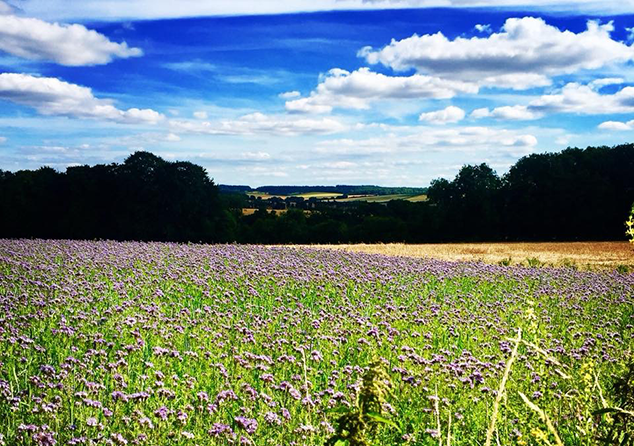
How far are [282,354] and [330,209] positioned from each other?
56.0 meters

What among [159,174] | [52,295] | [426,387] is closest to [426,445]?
[426,387]

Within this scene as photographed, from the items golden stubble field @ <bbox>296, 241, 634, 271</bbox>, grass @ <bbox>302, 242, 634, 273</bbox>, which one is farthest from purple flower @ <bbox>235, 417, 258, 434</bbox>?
golden stubble field @ <bbox>296, 241, 634, 271</bbox>

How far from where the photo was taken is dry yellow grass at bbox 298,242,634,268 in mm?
26814

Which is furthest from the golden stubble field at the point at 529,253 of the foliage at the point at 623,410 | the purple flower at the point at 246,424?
the foliage at the point at 623,410

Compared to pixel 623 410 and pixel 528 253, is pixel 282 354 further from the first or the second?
pixel 528 253

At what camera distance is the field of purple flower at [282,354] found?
14.0 feet

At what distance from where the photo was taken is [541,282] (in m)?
14.3

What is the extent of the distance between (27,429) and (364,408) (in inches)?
136

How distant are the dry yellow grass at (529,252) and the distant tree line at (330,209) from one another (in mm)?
10977

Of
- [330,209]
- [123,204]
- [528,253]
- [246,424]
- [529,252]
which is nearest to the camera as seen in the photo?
[246,424]

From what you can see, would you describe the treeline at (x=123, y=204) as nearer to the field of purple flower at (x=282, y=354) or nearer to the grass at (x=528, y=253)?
the grass at (x=528, y=253)

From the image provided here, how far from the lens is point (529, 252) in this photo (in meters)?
32.6

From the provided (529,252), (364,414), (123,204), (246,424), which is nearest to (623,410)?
(364,414)

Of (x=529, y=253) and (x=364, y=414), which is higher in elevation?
(x=364, y=414)
